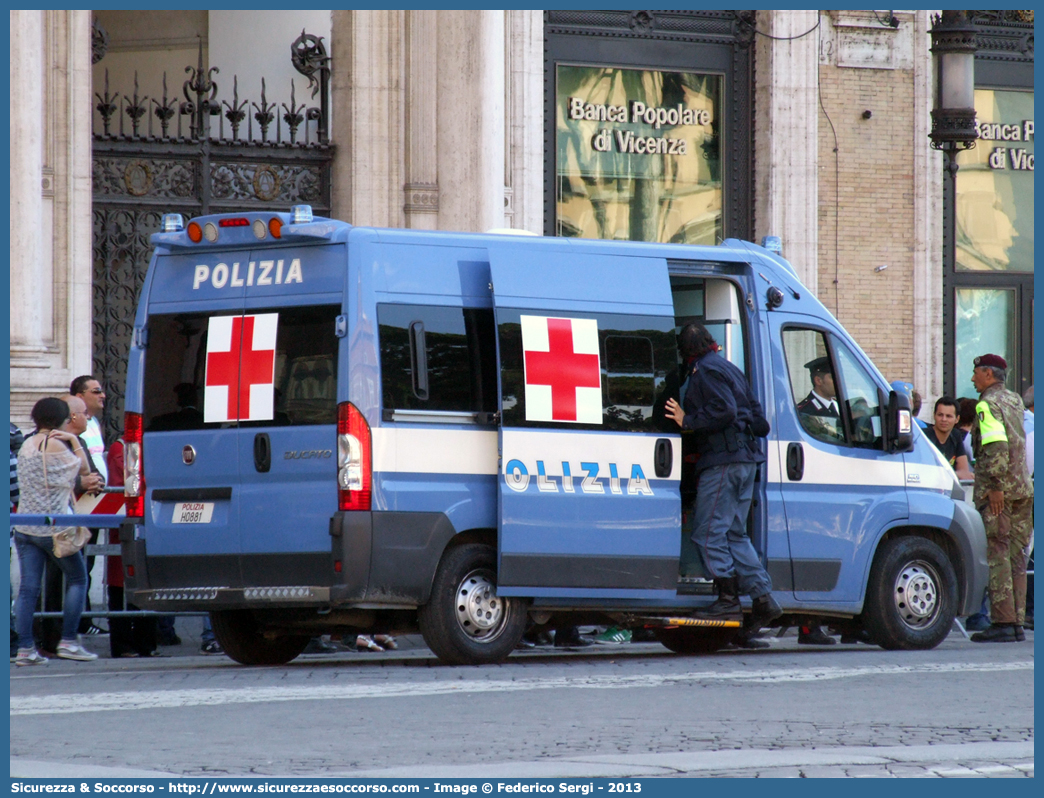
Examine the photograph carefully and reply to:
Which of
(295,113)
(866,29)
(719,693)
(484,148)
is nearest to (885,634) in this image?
(719,693)

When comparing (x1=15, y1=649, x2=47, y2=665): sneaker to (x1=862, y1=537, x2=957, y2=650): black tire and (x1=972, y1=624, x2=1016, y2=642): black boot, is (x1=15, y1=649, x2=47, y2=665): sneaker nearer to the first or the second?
(x1=862, y1=537, x2=957, y2=650): black tire

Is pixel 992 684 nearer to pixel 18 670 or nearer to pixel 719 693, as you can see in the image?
pixel 719 693

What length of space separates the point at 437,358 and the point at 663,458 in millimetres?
1539

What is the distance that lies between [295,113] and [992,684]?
1144 cm

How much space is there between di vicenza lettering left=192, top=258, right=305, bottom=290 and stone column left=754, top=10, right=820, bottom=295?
457 inches

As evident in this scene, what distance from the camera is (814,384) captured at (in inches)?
436

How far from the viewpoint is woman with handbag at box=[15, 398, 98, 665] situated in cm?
1098

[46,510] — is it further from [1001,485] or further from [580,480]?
[1001,485]

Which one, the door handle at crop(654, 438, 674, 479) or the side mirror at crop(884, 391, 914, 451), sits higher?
the side mirror at crop(884, 391, 914, 451)

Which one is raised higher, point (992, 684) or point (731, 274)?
point (731, 274)

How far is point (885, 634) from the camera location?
11156mm

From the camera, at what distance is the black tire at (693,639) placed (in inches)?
453

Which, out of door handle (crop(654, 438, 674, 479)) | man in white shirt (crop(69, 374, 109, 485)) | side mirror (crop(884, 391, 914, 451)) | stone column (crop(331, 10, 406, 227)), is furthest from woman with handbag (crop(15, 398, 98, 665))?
stone column (crop(331, 10, 406, 227))

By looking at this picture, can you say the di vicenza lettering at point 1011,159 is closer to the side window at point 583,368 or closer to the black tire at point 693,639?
the black tire at point 693,639
